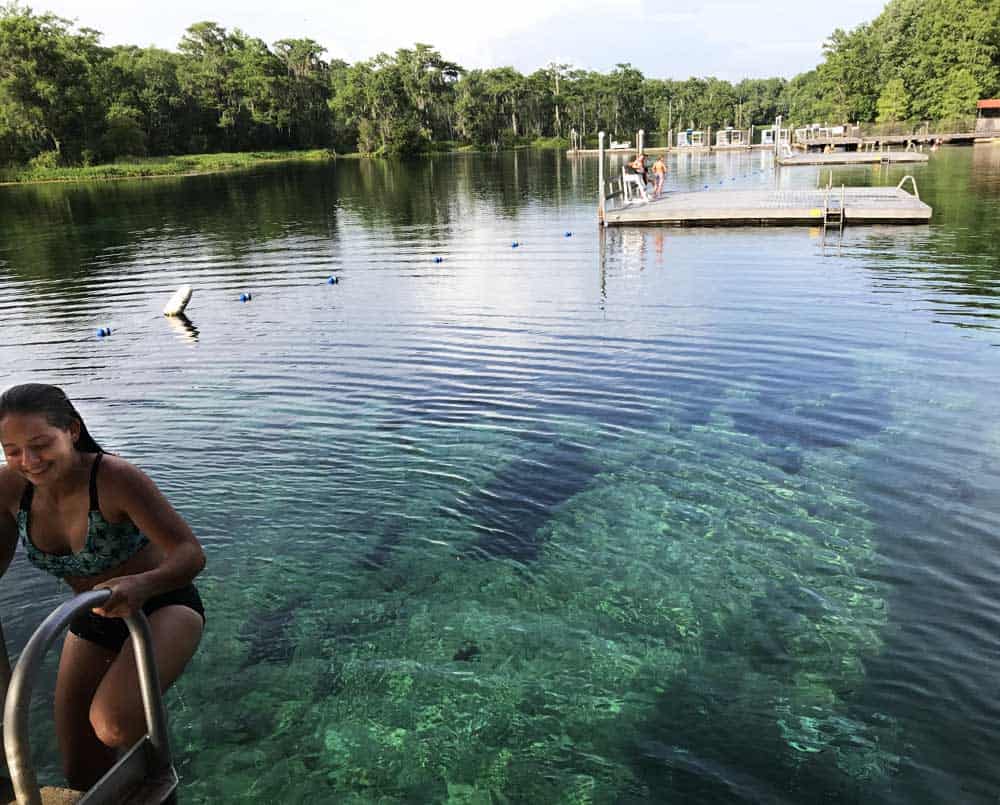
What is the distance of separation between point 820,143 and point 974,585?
321 ft

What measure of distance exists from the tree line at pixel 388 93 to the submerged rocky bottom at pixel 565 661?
9994 cm

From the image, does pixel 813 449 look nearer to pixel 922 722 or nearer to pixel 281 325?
pixel 922 722

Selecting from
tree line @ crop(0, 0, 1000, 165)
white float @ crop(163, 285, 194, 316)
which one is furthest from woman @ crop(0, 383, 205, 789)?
tree line @ crop(0, 0, 1000, 165)

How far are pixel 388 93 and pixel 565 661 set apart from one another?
136375 millimetres

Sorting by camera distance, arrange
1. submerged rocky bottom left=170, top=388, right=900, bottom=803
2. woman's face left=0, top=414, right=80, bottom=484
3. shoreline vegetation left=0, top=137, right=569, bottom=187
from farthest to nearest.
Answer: shoreline vegetation left=0, top=137, right=569, bottom=187, submerged rocky bottom left=170, top=388, right=900, bottom=803, woman's face left=0, top=414, right=80, bottom=484

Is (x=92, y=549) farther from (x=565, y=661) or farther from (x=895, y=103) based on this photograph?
(x=895, y=103)

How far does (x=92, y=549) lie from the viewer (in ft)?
12.5

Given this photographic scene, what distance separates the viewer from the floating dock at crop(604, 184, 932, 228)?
29797mm

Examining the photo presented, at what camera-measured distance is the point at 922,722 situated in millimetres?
5672

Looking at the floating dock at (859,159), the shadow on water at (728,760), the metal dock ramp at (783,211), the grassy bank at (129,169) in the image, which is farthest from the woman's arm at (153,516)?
the grassy bank at (129,169)

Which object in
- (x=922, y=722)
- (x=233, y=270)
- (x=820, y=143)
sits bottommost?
(x=922, y=722)

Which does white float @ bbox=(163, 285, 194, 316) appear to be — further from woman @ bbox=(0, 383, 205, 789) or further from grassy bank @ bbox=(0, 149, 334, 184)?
grassy bank @ bbox=(0, 149, 334, 184)

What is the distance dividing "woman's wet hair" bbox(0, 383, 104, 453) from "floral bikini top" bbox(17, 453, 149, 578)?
0.86ft

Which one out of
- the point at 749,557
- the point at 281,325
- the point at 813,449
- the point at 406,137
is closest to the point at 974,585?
the point at 749,557
